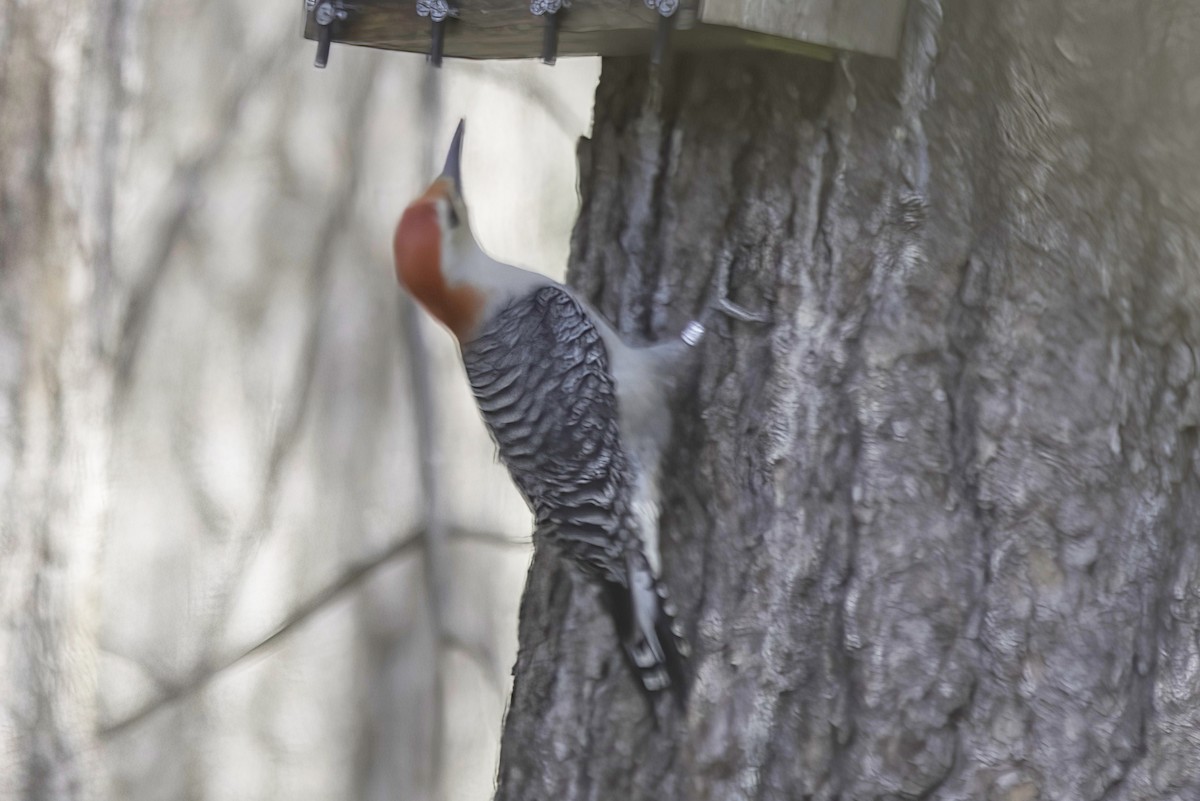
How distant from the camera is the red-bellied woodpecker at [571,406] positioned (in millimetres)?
2256

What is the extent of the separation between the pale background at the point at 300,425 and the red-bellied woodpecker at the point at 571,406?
170 centimetres

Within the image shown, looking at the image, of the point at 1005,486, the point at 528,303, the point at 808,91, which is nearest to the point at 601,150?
the point at 528,303

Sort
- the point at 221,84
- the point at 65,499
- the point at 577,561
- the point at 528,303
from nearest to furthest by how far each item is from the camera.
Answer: the point at 577,561 → the point at 528,303 → the point at 65,499 → the point at 221,84

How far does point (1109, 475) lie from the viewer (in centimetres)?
196

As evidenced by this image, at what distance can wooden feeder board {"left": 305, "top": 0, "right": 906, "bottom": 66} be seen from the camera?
1.79 m

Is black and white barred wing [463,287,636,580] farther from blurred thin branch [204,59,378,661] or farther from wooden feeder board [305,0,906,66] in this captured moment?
blurred thin branch [204,59,378,661]

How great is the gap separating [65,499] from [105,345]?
1.72 feet

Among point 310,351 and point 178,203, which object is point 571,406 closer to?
point 310,351

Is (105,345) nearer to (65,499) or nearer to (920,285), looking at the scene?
(65,499)

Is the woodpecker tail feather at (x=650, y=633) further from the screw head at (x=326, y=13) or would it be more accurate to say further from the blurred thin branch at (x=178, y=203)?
the blurred thin branch at (x=178, y=203)

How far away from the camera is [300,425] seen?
13.8 feet

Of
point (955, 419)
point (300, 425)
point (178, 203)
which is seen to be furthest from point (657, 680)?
point (178, 203)

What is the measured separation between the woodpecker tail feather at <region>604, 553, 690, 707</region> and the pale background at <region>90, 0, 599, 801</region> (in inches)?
87.3

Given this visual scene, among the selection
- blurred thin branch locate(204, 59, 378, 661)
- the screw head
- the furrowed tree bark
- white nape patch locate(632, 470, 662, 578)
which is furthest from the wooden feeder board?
blurred thin branch locate(204, 59, 378, 661)
